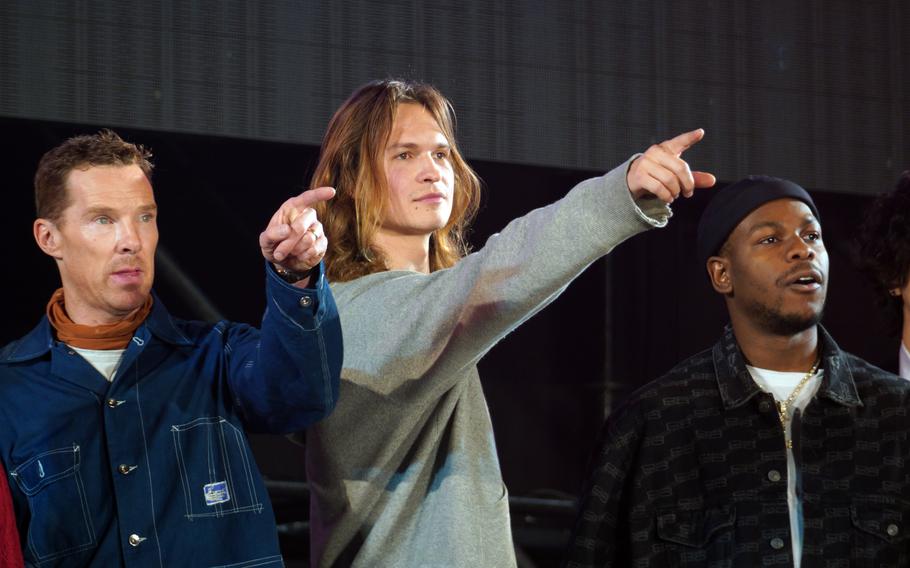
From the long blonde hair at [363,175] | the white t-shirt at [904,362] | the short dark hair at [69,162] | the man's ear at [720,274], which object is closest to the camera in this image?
the short dark hair at [69,162]

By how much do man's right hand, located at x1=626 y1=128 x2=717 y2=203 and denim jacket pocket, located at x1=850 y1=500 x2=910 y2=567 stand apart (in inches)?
38.9

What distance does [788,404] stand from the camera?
8.30 feet

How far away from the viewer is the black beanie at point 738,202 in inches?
103

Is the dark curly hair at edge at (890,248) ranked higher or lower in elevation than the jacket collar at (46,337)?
higher

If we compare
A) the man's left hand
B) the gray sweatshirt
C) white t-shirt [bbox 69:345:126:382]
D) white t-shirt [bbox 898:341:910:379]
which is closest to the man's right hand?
the gray sweatshirt

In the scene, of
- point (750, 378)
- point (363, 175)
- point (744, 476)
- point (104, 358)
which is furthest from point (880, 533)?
point (104, 358)

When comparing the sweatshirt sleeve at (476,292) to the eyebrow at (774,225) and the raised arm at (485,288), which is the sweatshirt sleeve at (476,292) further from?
the eyebrow at (774,225)

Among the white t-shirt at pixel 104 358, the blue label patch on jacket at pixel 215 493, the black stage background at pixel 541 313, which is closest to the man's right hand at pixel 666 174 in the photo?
the blue label patch on jacket at pixel 215 493

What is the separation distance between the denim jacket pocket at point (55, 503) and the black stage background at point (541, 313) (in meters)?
0.98

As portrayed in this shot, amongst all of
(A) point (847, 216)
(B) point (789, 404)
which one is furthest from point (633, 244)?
(B) point (789, 404)

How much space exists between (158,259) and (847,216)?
1855 mm

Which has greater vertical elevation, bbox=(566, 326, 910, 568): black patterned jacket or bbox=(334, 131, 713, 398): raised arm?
bbox=(334, 131, 713, 398): raised arm

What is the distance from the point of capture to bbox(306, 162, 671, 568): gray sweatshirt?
2.01 m

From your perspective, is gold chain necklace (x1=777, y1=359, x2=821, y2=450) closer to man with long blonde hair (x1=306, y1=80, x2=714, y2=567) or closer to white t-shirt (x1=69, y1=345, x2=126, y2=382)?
man with long blonde hair (x1=306, y1=80, x2=714, y2=567)
